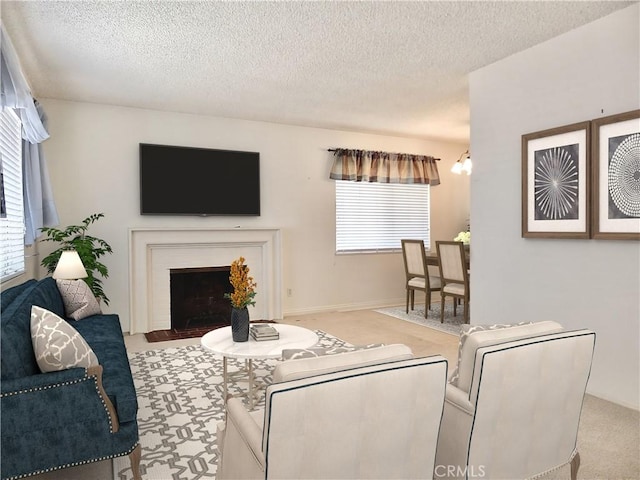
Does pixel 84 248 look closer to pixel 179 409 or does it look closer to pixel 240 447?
pixel 179 409

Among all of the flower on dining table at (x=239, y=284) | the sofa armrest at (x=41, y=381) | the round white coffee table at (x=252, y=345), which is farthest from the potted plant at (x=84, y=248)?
the sofa armrest at (x=41, y=381)

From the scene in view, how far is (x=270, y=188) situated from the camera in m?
5.97

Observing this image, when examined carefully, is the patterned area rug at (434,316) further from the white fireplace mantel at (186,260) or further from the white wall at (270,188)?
the white fireplace mantel at (186,260)

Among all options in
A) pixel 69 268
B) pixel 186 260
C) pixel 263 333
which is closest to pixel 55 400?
pixel 263 333

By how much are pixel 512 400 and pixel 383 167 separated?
5301mm

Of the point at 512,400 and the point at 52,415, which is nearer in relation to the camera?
the point at 512,400

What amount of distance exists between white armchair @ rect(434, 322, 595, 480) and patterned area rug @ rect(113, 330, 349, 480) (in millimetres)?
1246

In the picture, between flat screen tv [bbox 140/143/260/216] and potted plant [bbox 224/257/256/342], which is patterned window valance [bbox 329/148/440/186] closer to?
flat screen tv [bbox 140/143/260/216]

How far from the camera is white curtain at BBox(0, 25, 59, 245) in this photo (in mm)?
2842

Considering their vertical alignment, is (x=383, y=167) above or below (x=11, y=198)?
above

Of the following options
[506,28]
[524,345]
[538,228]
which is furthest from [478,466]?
[506,28]

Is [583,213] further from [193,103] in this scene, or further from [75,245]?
[75,245]

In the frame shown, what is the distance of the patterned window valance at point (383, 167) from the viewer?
637cm

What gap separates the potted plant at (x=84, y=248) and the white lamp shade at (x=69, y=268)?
0.41 meters
